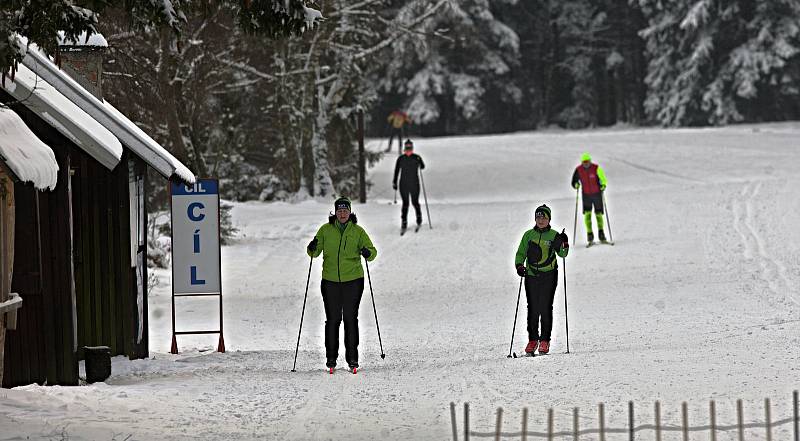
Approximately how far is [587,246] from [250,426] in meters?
13.5

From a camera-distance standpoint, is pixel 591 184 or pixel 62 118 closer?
pixel 62 118

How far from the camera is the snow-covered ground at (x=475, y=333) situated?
865 cm

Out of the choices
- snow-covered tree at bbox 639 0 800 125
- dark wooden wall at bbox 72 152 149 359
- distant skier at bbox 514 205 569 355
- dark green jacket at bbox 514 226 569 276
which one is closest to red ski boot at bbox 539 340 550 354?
distant skier at bbox 514 205 569 355

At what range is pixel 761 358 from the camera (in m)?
10.4

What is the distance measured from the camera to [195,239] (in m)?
12.9

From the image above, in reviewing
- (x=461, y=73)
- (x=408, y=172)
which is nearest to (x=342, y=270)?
(x=408, y=172)

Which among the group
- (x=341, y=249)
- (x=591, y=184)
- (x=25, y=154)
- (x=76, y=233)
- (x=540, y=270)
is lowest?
(x=540, y=270)

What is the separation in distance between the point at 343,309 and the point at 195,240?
2386mm

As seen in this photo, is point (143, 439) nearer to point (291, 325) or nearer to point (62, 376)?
point (62, 376)

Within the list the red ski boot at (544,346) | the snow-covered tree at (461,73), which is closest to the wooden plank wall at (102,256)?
the red ski boot at (544,346)

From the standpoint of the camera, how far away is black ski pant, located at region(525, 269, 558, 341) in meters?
11.8

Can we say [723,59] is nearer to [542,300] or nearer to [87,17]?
[542,300]

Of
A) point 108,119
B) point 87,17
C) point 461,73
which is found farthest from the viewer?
point 461,73

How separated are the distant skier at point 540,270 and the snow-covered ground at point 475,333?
0.45 m
